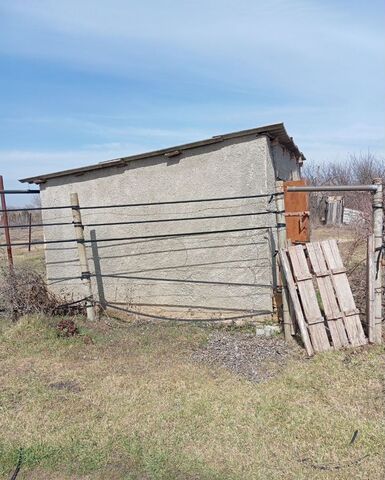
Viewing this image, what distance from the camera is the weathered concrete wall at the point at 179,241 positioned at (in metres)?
5.55

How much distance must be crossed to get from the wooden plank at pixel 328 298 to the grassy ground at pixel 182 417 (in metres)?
0.22

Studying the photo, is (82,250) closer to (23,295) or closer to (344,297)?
(23,295)

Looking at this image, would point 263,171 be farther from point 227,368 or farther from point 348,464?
point 348,464

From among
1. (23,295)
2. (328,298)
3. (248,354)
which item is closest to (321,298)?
(328,298)

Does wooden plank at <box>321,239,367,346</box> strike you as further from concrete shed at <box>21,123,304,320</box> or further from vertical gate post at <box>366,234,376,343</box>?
concrete shed at <box>21,123,304,320</box>

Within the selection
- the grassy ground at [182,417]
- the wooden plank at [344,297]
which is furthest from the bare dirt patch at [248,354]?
the wooden plank at [344,297]

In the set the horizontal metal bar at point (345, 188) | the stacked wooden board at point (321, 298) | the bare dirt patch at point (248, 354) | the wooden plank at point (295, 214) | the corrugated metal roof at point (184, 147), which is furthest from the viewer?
the wooden plank at point (295, 214)

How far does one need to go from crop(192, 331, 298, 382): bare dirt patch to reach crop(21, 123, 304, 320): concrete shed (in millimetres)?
684

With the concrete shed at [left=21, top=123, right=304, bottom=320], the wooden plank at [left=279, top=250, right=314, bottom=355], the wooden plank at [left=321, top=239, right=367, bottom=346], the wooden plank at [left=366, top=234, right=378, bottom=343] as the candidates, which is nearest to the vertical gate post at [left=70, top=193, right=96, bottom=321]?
the concrete shed at [left=21, top=123, right=304, bottom=320]

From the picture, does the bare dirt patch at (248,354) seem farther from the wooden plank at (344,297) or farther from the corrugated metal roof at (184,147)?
the corrugated metal roof at (184,147)

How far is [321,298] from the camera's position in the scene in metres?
4.61

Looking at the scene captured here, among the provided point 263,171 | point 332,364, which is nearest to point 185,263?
point 263,171

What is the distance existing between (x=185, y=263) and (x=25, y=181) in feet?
11.0

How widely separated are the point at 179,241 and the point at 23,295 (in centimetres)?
243
